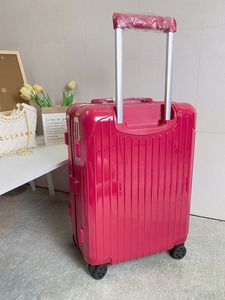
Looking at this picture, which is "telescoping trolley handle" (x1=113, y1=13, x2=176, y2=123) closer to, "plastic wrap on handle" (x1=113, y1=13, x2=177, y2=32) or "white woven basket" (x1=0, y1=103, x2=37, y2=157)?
"plastic wrap on handle" (x1=113, y1=13, x2=177, y2=32)

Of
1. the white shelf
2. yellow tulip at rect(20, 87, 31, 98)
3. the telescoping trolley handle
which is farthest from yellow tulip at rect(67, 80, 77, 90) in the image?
the telescoping trolley handle

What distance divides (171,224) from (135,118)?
0.49 meters

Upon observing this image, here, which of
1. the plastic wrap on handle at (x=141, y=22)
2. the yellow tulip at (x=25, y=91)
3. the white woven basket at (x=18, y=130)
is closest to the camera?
the plastic wrap on handle at (x=141, y=22)

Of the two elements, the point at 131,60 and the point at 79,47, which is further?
the point at 79,47

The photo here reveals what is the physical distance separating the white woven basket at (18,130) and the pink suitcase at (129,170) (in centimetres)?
31

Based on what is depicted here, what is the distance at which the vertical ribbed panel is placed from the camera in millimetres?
872

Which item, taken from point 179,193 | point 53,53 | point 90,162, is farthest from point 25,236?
point 53,53

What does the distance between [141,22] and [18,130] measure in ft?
2.40

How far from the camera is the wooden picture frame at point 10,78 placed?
145 cm

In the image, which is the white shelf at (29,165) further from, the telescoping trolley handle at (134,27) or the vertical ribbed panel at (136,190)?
the telescoping trolley handle at (134,27)

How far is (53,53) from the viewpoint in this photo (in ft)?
5.09

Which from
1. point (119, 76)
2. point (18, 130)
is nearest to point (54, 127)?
point (18, 130)

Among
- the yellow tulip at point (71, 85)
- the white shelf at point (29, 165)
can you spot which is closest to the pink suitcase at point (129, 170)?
the white shelf at point (29, 165)

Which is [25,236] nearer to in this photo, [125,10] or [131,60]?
[131,60]
